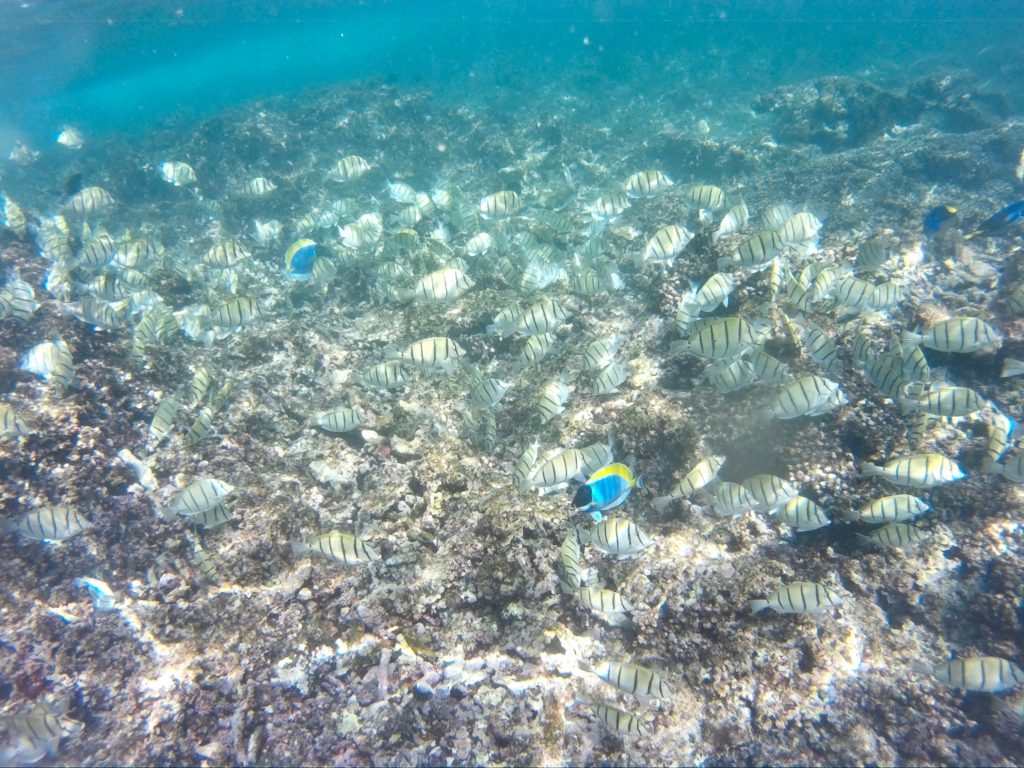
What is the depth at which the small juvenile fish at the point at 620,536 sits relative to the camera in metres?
3.48

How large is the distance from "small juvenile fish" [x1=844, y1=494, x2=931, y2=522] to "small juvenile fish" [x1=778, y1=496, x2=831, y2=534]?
0.39 metres

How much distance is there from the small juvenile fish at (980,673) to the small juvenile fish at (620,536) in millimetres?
2170

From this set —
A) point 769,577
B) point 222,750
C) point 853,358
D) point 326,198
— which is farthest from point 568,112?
point 222,750

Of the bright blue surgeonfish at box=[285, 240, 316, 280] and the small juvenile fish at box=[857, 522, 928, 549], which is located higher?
the bright blue surgeonfish at box=[285, 240, 316, 280]

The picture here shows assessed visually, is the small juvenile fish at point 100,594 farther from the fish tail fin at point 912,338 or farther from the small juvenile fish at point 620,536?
the fish tail fin at point 912,338

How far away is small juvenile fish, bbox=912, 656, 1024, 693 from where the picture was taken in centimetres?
324

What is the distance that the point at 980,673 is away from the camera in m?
3.25

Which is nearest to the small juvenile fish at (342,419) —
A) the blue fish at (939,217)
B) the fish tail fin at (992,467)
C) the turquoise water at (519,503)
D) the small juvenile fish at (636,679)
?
the turquoise water at (519,503)

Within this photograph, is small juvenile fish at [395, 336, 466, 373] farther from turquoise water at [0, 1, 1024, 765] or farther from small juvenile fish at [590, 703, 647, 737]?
small juvenile fish at [590, 703, 647, 737]

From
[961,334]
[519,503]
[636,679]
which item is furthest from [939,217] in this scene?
[636,679]

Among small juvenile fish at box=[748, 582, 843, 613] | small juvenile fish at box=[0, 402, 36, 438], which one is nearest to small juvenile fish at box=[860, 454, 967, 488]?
small juvenile fish at box=[748, 582, 843, 613]

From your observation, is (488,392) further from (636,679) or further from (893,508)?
(893,508)

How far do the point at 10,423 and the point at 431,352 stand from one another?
371cm

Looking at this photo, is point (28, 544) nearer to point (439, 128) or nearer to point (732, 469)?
point (732, 469)
